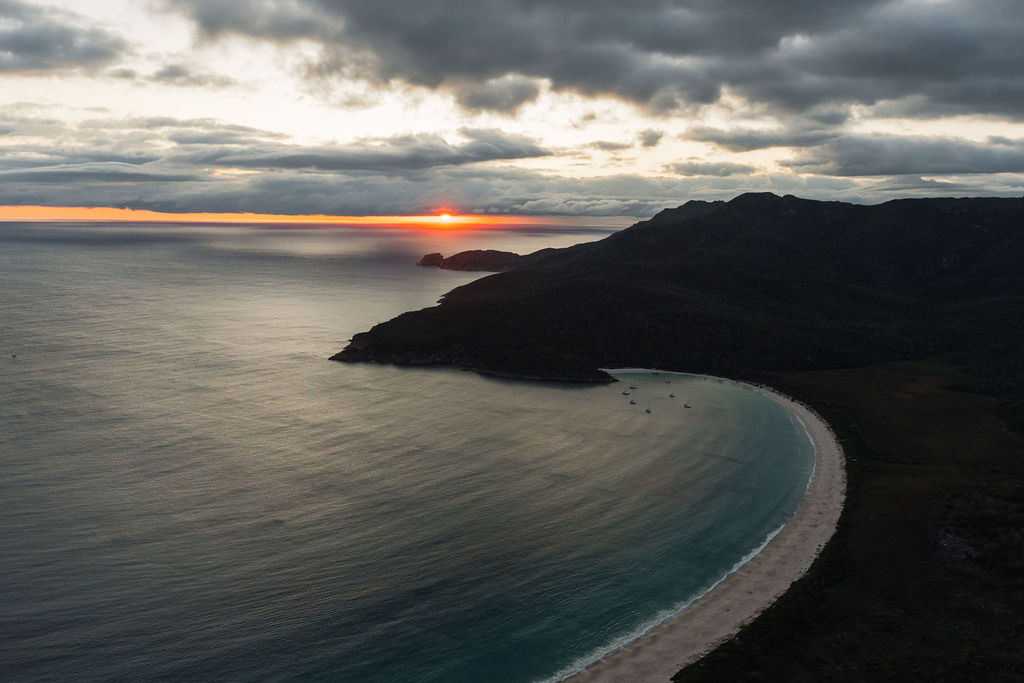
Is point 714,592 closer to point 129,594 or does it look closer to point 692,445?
point 692,445

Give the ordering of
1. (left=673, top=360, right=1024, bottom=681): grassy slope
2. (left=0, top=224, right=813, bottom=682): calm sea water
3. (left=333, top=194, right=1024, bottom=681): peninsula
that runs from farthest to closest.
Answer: (left=333, top=194, right=1024, bottom=681): peninsula
(left=0, top=224, right=813, bottom=682): calm sea water
(left=673, top=360, right=1024, bottom=681): grassy slope

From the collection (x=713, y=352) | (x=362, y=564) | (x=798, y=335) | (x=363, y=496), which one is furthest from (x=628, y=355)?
(x=362, y=564)

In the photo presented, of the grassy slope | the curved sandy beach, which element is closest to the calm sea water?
the curved sandy beach

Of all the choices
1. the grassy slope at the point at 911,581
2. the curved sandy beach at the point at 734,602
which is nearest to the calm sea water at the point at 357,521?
the curved sandy beach at the point at 734,602

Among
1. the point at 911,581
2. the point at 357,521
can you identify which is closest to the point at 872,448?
the point at 911,581

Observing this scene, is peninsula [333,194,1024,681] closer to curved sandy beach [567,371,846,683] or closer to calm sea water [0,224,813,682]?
curved sandy beach [567,371,846,683]

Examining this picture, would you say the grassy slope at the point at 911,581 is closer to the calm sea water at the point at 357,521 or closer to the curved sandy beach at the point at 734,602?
the curved sandy beach at the point at 734,602
